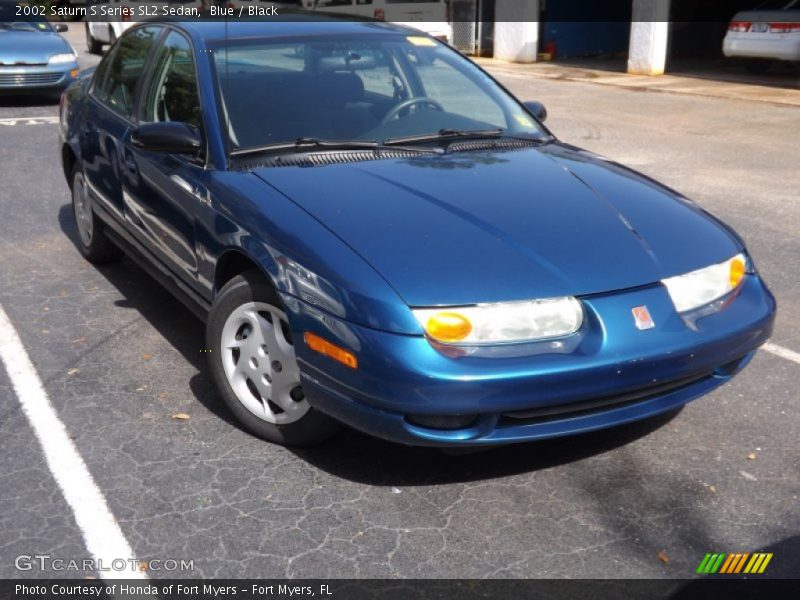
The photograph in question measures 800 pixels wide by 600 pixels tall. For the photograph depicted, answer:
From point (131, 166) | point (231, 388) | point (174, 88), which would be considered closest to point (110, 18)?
point (131, 166)

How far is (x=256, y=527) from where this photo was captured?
Result: 341 centimetres

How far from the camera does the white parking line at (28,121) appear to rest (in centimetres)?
1243

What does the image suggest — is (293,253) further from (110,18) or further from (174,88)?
(110,18)

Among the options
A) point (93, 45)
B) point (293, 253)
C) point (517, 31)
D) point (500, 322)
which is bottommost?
point (93, 45)

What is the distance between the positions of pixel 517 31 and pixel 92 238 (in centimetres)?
1599

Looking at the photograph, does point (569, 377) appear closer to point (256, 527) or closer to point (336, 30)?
point (256, 527)

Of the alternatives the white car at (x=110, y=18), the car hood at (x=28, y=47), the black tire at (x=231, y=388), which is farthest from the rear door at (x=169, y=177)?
the white car at (x=110, y=18)

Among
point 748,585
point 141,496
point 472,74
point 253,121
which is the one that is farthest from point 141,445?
point 472,74

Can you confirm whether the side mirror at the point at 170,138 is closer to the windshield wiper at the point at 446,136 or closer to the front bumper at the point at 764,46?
the windshield wiper at the point at 446,136

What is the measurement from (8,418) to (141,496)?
3.27 feet

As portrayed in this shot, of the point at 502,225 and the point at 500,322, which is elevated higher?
the point at 502,225

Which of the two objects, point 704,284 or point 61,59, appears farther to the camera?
point 61,59

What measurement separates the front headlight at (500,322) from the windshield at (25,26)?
12.6 metres

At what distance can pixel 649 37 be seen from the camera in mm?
18094
